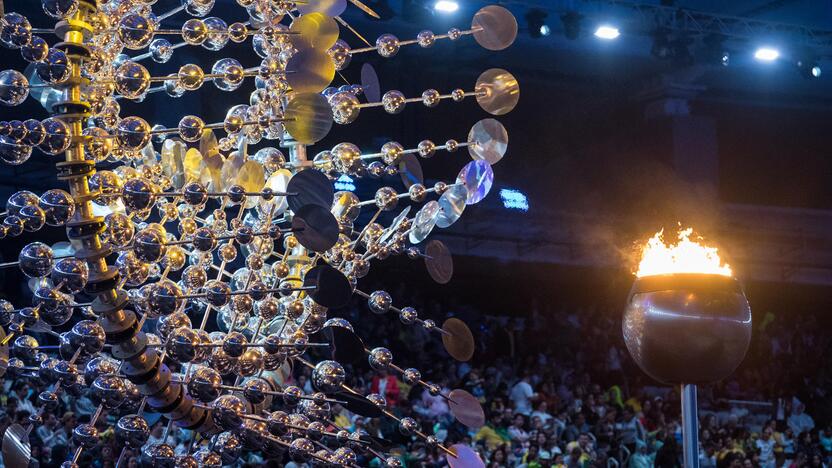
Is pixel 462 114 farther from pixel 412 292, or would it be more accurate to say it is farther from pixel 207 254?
pixel 207 254

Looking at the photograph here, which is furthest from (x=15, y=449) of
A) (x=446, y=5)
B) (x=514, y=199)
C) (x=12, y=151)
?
(x=514, y=199)

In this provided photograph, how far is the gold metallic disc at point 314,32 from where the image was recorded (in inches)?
53.8

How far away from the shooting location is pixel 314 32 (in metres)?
1.38

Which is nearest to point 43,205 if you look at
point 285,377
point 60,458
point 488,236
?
point 285,377

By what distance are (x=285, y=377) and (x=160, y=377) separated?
18.0 inches

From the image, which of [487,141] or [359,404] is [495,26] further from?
[359,404]

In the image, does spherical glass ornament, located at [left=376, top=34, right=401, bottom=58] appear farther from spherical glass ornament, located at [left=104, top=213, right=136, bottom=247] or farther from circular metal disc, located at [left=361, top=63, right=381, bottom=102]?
spherical glass ornament, located at [left=104, top=213, right=136, bottom=247]

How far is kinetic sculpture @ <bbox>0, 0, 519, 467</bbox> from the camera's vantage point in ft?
4.15

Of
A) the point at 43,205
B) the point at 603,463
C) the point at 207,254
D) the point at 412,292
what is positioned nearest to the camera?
the point at 43,205

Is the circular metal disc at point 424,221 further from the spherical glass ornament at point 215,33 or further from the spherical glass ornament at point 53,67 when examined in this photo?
the spherical glass ornament at point 53,67

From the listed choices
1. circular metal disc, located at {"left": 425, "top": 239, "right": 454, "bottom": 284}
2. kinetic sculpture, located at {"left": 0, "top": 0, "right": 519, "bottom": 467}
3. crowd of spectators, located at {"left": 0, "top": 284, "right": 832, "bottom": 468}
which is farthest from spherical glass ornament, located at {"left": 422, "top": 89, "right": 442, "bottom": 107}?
crowd of spectators, located at {"left": 0, "top": 284, "right": 832, "bottom": 468}

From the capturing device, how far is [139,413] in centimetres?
139

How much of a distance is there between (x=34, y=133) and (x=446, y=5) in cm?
813

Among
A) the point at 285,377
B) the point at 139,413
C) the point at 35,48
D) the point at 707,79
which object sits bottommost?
the point at 139,413
